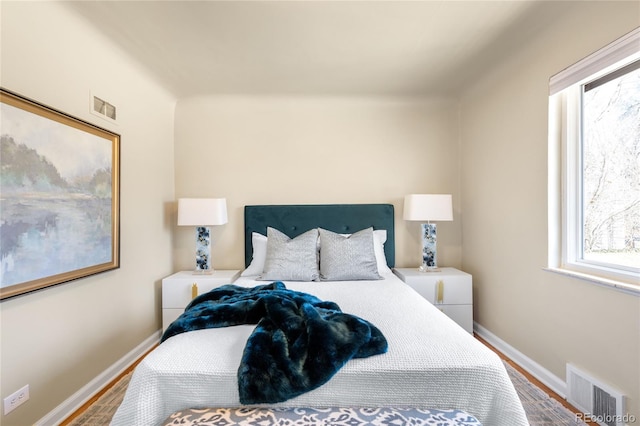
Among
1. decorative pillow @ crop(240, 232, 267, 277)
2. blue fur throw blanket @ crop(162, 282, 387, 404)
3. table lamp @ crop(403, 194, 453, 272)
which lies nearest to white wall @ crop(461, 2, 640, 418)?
table lamp @ crop(403, 194, 453, 272)

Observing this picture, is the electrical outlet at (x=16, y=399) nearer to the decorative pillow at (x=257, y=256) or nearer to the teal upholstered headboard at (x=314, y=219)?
the decorative pillow at (x=257, y=256)

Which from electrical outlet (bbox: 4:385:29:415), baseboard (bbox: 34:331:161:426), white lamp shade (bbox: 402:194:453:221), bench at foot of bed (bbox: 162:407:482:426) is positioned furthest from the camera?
white lamp shade (bbox: 402:194:453:221)

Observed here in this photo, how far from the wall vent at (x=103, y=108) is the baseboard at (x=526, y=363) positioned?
3.71 m

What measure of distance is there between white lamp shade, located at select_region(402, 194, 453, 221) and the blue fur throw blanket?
5.54 feet

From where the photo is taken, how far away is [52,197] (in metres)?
1.76

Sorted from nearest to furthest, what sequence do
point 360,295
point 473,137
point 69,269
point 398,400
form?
1. point 398,400
2. point 69,269
3. point 360,295
4. point 473,137

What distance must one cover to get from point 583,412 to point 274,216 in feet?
9.07

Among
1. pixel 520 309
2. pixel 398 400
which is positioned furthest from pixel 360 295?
pixel 520 309

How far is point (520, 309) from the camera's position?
2398 mm

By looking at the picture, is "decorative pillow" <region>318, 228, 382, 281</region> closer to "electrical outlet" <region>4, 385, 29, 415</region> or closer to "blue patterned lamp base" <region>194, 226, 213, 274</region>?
"blue patterned lamp base" <region>194, 226, 213, 274</region>

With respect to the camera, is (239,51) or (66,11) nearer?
(66,11)

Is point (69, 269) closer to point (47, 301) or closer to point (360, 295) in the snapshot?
point (47, 301)

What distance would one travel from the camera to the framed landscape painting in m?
1.52

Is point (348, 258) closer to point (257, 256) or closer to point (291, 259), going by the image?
point (291, 259)
